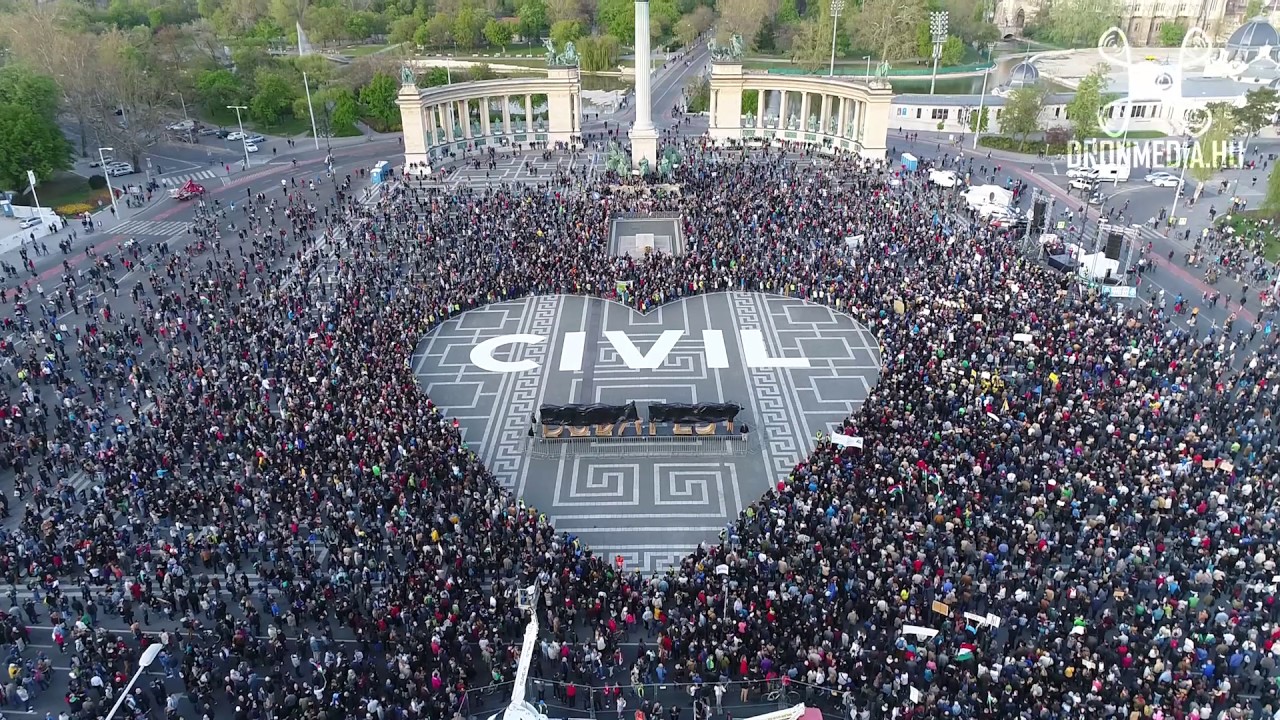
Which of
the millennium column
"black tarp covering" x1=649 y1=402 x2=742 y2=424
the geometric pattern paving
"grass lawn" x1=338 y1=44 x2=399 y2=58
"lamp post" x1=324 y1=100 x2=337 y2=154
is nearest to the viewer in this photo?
the geometric pattern paving

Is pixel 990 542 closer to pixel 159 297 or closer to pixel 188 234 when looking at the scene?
pixel 159 297

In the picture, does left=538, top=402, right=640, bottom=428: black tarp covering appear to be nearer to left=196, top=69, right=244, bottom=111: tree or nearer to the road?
the road

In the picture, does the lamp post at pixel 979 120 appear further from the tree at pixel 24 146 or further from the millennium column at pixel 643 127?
the tree at pixel 24 146

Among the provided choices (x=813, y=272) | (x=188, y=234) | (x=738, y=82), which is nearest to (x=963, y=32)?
(x=738, y=82)

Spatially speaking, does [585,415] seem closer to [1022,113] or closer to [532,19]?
[1022,113]

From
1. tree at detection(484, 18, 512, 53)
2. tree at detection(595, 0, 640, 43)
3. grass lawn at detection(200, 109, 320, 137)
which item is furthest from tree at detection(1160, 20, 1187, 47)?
grass lawn at detection(200, 109, 320, 137)

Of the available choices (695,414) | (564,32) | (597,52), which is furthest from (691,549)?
(564,32)
